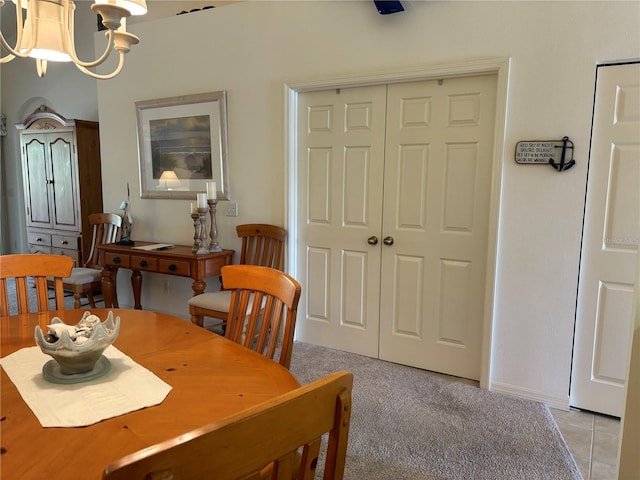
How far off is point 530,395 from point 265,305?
6.13ft

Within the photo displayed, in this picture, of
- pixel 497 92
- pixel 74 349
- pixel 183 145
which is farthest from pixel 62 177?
pixel 497 92

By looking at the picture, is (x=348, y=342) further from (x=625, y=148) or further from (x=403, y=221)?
(x=625, y=148)

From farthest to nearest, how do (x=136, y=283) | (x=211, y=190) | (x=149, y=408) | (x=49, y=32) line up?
1. (x=136, y=283)
2. (x=211, y=190)
3. (x=49, y=32)
4. (x=149, y=408)

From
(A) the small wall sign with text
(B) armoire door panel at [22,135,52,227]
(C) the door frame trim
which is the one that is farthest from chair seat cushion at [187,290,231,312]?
(B) armoire door panel at [22,135,52,227]

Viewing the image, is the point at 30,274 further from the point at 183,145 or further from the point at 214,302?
the point at 183,145

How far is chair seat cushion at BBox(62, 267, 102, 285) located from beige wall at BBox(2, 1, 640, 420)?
126cm

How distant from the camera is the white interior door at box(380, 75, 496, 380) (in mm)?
2627

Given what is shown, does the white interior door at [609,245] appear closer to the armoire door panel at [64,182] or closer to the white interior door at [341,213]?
the white interior door at [341,213]

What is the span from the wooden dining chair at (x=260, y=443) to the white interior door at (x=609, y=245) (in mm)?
2119

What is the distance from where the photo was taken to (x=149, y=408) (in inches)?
40.4

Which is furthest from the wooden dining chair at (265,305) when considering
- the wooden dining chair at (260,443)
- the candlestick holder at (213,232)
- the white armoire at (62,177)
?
the white armoire at (62,177)

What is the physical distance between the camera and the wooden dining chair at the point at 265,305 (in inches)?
55.6

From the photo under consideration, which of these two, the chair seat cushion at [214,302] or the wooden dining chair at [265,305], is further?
the chair seat cushion at [214,302]

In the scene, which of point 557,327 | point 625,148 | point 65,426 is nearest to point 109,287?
point 65,426
